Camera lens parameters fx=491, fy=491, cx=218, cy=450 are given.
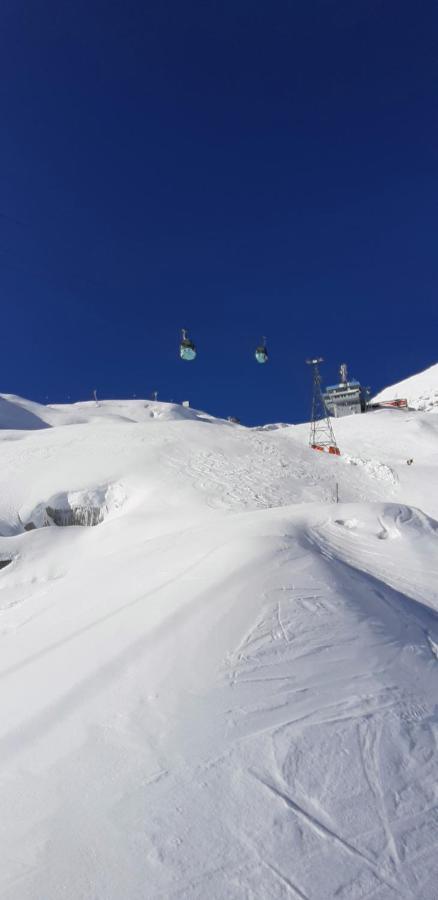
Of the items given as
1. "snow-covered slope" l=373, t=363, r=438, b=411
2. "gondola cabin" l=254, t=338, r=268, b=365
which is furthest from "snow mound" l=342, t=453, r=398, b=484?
"snow-covered slope" l=373, t=363, r=438, b=411

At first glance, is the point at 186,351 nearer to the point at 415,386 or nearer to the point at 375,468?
the point at 375,468

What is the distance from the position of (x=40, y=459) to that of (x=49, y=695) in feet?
56.7

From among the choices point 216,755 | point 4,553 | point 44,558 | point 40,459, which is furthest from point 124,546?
point 40,459

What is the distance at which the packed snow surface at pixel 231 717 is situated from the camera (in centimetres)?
338

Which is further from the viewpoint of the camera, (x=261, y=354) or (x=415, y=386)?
(x=415, y=386)

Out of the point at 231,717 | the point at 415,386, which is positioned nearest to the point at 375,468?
the point at 231,717

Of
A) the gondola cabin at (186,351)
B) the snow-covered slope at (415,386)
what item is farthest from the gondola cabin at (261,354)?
the snow-covered slope at (415,386)

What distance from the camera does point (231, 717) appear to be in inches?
185

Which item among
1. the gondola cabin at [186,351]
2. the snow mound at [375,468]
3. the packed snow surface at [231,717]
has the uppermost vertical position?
the gondola cabin at [186,351]

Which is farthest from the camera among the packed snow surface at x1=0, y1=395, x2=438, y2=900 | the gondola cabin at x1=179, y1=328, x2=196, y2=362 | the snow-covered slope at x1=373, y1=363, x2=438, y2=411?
the snow-covered slope at x1=373, y1=363, x2=438, y2=411

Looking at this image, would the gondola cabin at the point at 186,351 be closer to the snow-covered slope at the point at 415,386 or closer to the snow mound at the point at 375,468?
the snow mound at the point at 375,468

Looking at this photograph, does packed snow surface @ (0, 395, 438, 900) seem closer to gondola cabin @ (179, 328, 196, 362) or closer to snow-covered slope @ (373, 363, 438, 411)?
gondola cabin @ (179, 328, 196, 362)

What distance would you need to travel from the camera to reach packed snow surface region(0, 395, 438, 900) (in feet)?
11.1

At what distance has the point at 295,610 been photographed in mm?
6477
